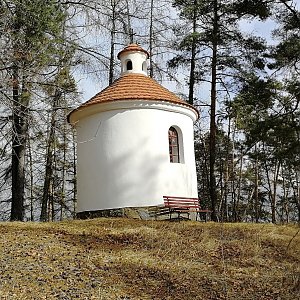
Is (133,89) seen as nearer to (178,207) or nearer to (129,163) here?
(129,163)

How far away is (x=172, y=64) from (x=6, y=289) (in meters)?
16.3

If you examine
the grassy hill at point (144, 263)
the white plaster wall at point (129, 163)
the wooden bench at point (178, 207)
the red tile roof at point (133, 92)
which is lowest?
the grassy hill at point (144, 263)

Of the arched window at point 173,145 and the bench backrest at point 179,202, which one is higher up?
the arched window at point 173,145

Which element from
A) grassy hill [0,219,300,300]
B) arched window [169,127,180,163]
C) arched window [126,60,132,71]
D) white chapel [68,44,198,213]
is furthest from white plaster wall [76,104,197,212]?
arched window [126,60,132,71]

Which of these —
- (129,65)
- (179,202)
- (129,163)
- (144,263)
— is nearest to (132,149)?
(129,163)

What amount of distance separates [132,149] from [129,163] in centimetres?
45

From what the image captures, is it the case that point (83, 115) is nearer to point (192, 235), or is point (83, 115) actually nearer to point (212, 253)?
point (192, 235)

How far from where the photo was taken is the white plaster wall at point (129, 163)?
1480cm

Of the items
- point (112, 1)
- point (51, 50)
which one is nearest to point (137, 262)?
point (51, 50)

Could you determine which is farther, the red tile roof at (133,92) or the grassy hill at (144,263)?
the red tile roof at (133,92)

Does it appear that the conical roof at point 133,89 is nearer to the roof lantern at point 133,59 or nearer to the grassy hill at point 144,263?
the roof lantern at point 133,59

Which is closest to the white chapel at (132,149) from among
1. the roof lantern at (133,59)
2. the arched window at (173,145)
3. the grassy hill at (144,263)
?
the arched window at (173,145)

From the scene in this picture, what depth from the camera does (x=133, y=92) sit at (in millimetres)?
15570

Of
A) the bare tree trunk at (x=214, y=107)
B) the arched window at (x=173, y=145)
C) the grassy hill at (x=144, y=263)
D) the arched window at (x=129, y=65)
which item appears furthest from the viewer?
the bare tree trunk at (x=214, y=107)
